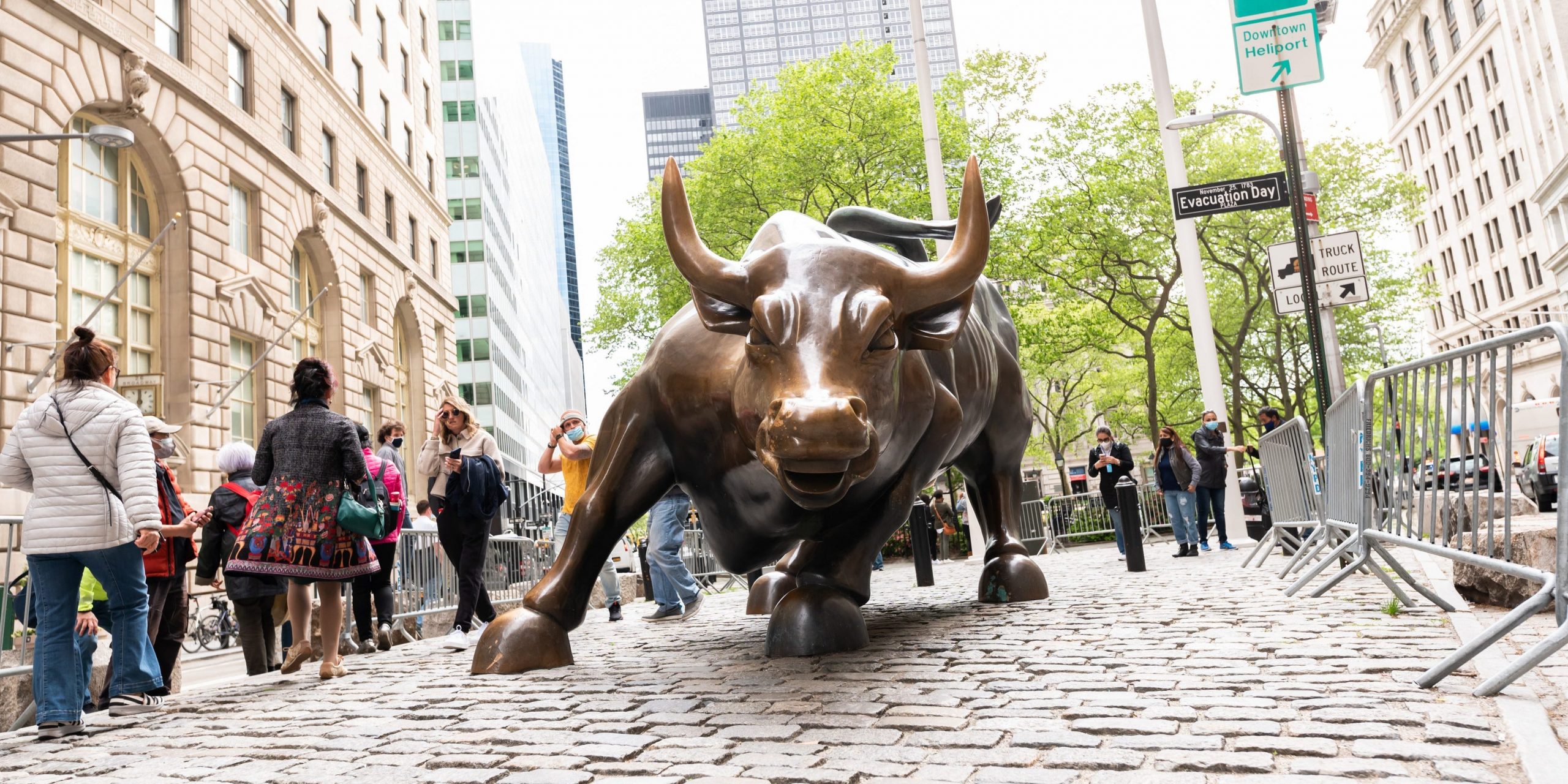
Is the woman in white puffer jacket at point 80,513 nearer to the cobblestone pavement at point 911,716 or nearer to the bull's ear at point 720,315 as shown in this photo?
the cobblestone pavement at point 911,716

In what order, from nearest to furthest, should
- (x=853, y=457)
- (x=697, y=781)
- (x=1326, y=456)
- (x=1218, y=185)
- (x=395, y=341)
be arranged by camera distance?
(x=697, y=781)
(x=853, y=457)
(x=1326, y=456)
(x=1218, y=185)
(x=395, y=341)

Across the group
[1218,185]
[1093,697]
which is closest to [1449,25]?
[1218,185]

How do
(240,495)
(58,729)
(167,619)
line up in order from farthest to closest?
(240,495) → (167,619) → (58,729)

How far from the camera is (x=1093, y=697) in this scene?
3.35m

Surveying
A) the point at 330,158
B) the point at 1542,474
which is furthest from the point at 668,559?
the point at 330,158

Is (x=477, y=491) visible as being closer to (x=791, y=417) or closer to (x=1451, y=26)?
(x=791, y=417)

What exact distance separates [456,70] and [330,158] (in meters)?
24.3

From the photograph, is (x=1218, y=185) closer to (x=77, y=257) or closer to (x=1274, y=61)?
(x=1274, y=61)

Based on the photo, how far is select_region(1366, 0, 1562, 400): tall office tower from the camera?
51.7 metres

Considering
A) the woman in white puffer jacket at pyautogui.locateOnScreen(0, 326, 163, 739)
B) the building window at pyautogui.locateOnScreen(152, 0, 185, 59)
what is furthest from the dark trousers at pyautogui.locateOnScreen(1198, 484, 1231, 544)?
the building window at pyautogui.locateOnScreen(152, 0, 185, 59)

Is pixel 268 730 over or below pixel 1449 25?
below

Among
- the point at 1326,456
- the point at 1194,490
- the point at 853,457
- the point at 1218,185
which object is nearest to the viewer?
the point at 853,457

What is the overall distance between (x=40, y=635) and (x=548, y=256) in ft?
350

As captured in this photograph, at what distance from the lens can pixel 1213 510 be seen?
42.9ft
